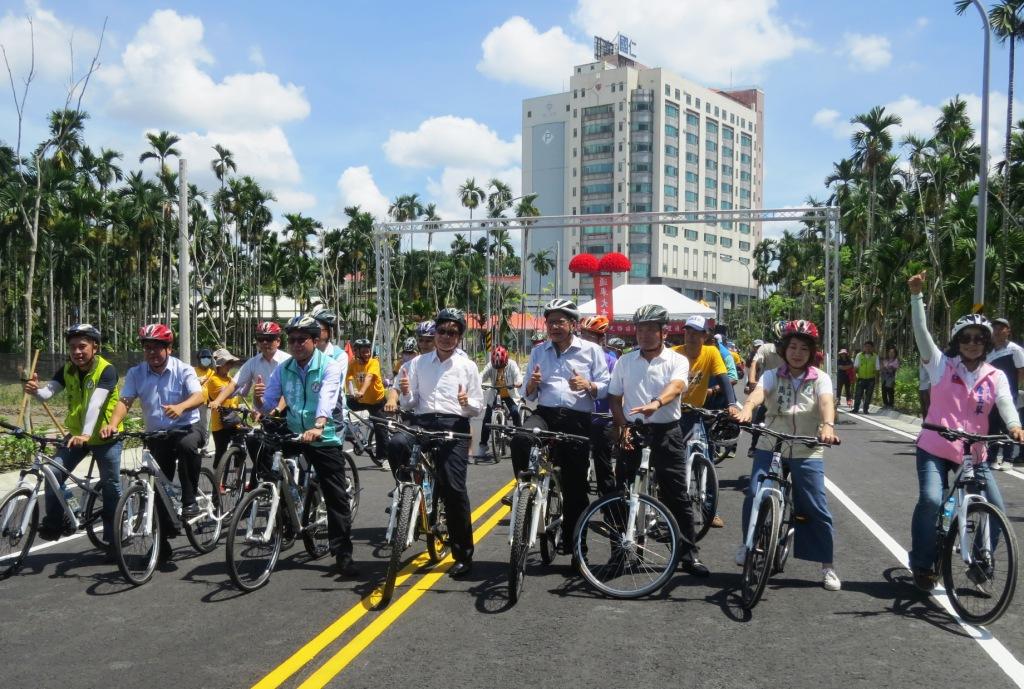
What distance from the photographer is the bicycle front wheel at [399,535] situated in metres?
6.00

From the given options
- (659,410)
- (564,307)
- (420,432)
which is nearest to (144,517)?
(420,432)

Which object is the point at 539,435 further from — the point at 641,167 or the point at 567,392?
the point at 641,167

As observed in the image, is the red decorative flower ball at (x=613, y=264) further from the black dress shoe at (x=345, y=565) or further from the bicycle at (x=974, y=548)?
the bicycle at (x=974, y=548)

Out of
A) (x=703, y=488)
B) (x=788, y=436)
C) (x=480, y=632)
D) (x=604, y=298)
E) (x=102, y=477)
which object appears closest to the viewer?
(x=480, y=632)

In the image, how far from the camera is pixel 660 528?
20.6ft

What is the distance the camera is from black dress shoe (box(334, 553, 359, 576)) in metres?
6.95

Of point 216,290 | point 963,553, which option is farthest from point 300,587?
point 216,290

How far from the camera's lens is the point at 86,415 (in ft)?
23.1

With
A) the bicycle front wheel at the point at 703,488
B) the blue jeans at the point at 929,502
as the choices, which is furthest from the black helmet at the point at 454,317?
the blue jeans at the point at 929,502

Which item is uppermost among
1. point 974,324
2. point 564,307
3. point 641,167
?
point 641,167

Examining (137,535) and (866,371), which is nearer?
(137,535)

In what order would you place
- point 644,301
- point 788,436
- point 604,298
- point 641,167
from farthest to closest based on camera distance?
point 641,167 → point 644,301 → point 604,298 → point 788,436

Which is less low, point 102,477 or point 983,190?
point 983,190

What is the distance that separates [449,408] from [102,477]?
2749 mm
